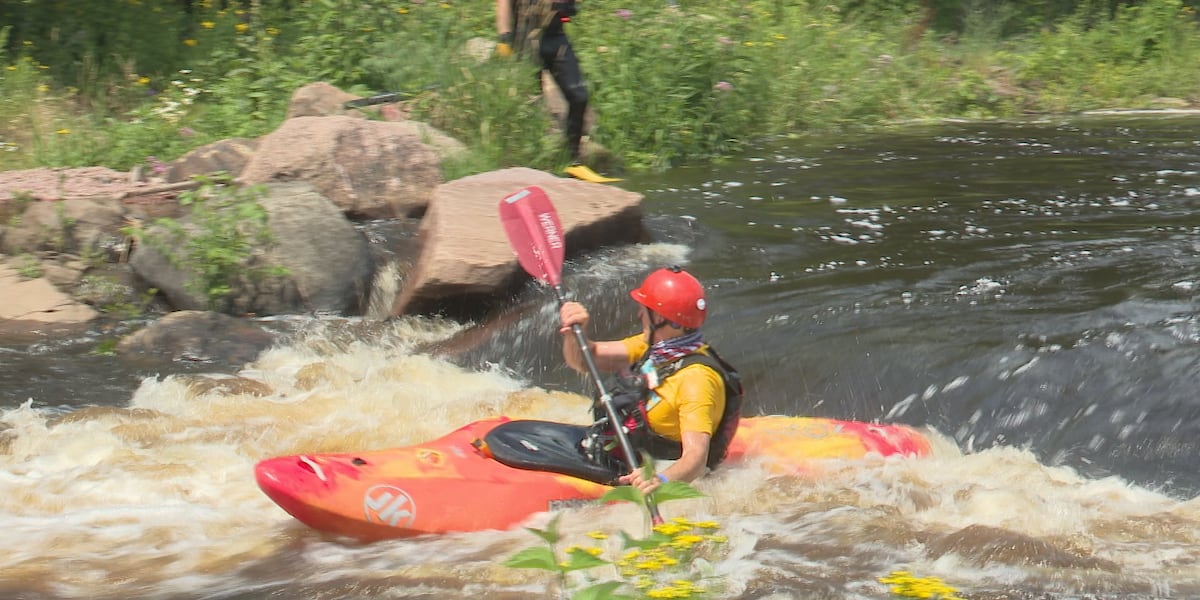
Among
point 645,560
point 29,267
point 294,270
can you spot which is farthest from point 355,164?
point 645,560

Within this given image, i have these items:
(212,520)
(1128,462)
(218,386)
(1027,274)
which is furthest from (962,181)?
(212,520)

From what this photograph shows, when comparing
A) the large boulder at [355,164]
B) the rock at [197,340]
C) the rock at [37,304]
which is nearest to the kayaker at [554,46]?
the large boulder at [355,164]

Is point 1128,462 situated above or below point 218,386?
above

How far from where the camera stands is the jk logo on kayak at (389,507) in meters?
3.86

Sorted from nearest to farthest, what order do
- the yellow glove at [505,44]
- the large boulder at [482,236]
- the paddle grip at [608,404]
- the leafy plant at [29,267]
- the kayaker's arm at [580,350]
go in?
the paddle grip at [608,404] < the kayaker's arm at [580,350] < the large boulder at [482,236] < the leafy plant at [29,267] < the yellow glove at [505,44]

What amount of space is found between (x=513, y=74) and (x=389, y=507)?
16.9 feet

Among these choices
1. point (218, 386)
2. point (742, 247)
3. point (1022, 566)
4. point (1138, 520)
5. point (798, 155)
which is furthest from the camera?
point (798, 155)

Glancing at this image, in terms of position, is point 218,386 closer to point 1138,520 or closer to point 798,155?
point 1138,520

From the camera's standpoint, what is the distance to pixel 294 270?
21.0 feet

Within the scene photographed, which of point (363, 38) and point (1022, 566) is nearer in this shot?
point (1022, 566)

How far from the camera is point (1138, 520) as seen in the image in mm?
3930

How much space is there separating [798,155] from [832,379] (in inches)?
172

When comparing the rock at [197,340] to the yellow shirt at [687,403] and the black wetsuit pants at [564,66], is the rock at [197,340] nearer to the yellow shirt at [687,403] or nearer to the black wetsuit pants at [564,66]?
the yellow shirt at [687,403]

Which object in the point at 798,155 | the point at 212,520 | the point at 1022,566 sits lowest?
the point at 798,155
